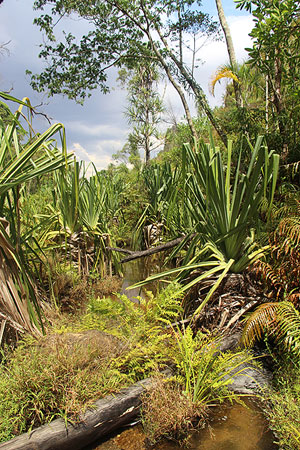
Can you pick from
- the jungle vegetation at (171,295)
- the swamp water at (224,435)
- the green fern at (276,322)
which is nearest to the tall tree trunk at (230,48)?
the jungle vegetation at (171,295)

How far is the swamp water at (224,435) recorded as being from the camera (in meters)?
2.01

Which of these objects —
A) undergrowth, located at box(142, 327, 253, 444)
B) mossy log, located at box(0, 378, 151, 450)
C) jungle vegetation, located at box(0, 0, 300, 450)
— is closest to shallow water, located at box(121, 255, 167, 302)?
jungle vegetation, located at box(0, 0, 300, 450)

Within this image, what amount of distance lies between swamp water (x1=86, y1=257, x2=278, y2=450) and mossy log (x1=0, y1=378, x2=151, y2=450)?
0.27 feet

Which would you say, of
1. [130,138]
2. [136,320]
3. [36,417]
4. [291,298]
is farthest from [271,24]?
[130,138]

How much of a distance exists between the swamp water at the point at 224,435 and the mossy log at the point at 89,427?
3.2 inches

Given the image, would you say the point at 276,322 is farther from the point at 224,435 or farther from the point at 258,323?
the point at 224,435

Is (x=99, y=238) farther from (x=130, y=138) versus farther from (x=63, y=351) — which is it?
(x=130, y=138)

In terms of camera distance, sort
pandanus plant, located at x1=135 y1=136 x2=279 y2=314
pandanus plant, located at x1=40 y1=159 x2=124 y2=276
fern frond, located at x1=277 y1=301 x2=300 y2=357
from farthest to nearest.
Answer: pandanus plant, located at x1=40 y1=159 x2=124 y2=276, pandanus plant, located at x1=135 y1=136 x2=279 y2=314, fern frond, located at x1=277 y1=301 x2=300 y2=357

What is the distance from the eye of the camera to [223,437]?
207 centimetres

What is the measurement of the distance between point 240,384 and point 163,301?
822 mm

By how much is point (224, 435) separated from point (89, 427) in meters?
0.83

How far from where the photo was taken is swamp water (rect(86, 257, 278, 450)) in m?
2.01

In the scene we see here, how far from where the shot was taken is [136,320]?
266 centimetres

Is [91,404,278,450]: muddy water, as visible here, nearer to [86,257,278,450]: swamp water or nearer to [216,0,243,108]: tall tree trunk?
[86,257,278,450]: swamp water
